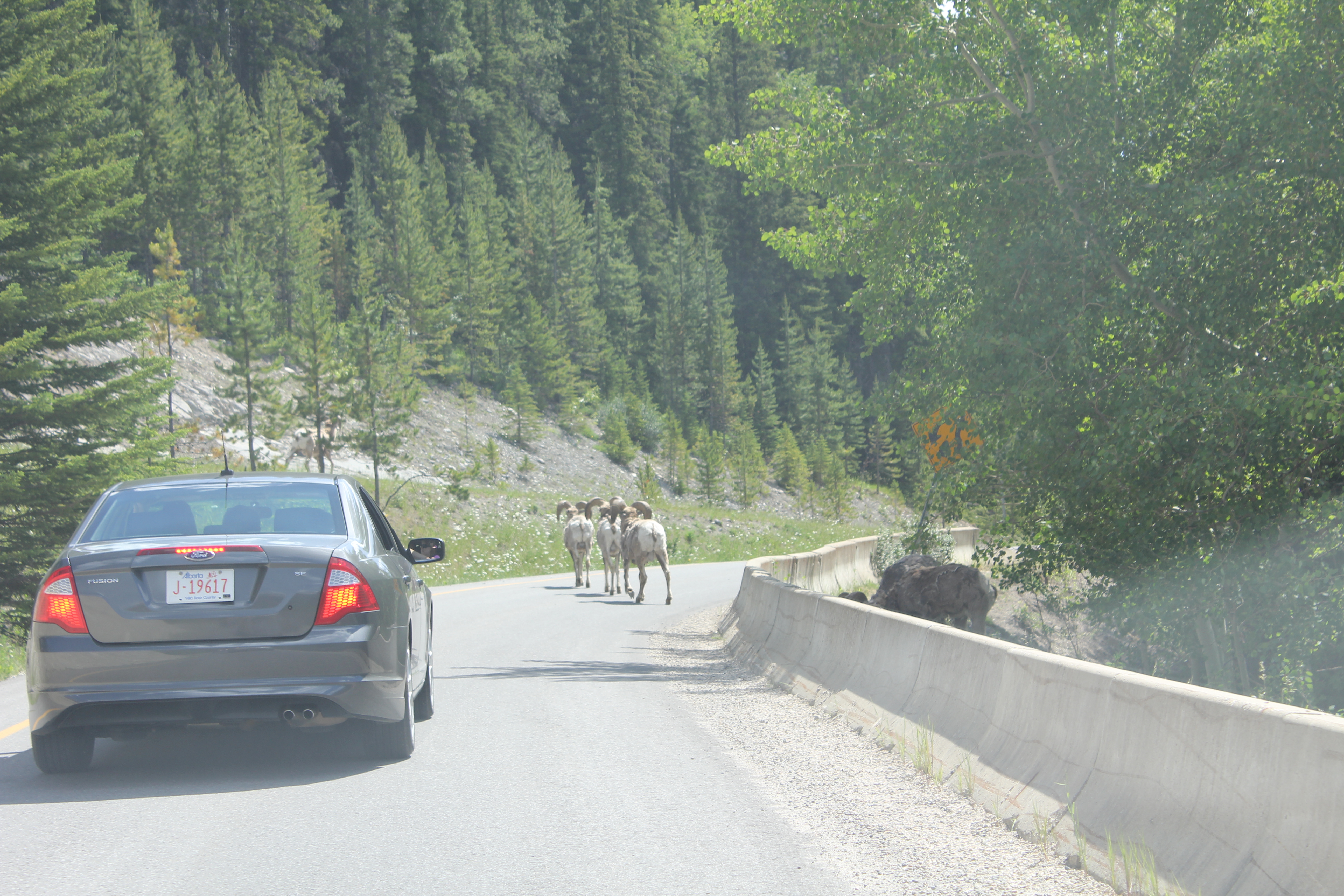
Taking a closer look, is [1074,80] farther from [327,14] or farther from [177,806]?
[327,14]

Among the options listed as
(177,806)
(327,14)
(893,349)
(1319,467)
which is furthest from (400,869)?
(893,349)

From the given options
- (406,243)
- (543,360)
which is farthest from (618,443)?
(406,243)

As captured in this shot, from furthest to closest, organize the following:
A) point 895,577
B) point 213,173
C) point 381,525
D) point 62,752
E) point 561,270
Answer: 1. point 561,270
2. point 213,173
3. point 895,577
4. point 381,525
5. point 62,752

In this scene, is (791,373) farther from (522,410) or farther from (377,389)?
(377,389)

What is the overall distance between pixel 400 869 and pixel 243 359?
162 feet

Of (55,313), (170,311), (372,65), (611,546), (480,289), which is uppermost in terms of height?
(372,65)

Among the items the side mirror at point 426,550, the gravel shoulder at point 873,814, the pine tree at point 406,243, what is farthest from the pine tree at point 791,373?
the side mirror at point 426,550

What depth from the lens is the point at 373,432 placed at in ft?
166

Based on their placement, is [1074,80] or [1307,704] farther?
[1307,704]

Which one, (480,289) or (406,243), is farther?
(480,289)

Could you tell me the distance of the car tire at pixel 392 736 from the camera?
7785 mm

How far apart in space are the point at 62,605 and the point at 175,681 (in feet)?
2.58

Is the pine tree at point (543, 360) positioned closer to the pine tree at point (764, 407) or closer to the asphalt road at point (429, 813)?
the pine tree at point (764, 407)

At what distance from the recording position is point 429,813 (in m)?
6.56
